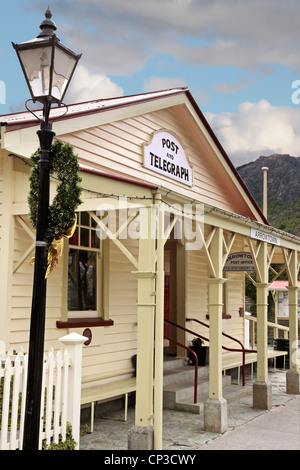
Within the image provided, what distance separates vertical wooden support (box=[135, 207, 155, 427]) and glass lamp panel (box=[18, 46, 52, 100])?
2624mm

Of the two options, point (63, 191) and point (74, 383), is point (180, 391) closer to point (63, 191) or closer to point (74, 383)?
point (74, 383)

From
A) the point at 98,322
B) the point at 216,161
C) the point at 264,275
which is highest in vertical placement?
the point at 216,161

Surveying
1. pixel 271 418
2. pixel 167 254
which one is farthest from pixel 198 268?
pixel 271 418

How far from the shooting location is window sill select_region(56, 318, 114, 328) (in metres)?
8.38

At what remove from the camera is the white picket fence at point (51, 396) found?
530cm

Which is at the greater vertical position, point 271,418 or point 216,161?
point 216,161

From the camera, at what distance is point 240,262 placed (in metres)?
12.5

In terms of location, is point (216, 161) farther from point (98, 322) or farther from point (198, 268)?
point (98, 322)

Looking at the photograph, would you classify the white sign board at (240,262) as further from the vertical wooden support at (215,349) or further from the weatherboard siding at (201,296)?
the vertical wooden support at (215,349)

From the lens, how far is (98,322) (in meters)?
9.20

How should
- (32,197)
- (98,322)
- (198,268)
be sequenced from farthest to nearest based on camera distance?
(198,268) < (98,322) < (32,197)

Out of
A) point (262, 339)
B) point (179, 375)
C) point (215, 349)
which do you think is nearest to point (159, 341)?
point (215, 349)

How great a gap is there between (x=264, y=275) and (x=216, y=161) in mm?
3860

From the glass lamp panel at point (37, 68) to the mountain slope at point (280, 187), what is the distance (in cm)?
5871
